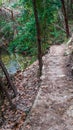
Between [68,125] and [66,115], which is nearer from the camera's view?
[68,125]

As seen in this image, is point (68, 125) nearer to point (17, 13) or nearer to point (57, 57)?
point (57, 57)

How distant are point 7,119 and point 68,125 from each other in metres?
4.33

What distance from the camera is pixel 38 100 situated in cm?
705

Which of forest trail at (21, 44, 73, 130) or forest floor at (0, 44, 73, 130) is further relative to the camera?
forest floor at (0, 44, 73, 130)

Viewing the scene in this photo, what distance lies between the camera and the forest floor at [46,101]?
6055 millimetres

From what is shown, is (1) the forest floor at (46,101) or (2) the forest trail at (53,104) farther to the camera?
(1) the forest floor at (46,101)

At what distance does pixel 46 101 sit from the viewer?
22.9ft

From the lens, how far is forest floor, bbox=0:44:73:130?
6055mm

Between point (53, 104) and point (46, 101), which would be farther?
point (46, 101)

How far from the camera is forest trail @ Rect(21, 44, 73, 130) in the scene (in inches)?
234

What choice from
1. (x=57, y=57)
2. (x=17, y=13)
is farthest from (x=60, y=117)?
(x=17, y=13)

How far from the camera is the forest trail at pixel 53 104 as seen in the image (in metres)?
5.94

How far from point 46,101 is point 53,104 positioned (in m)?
0.26

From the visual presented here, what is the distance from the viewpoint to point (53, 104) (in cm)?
678
